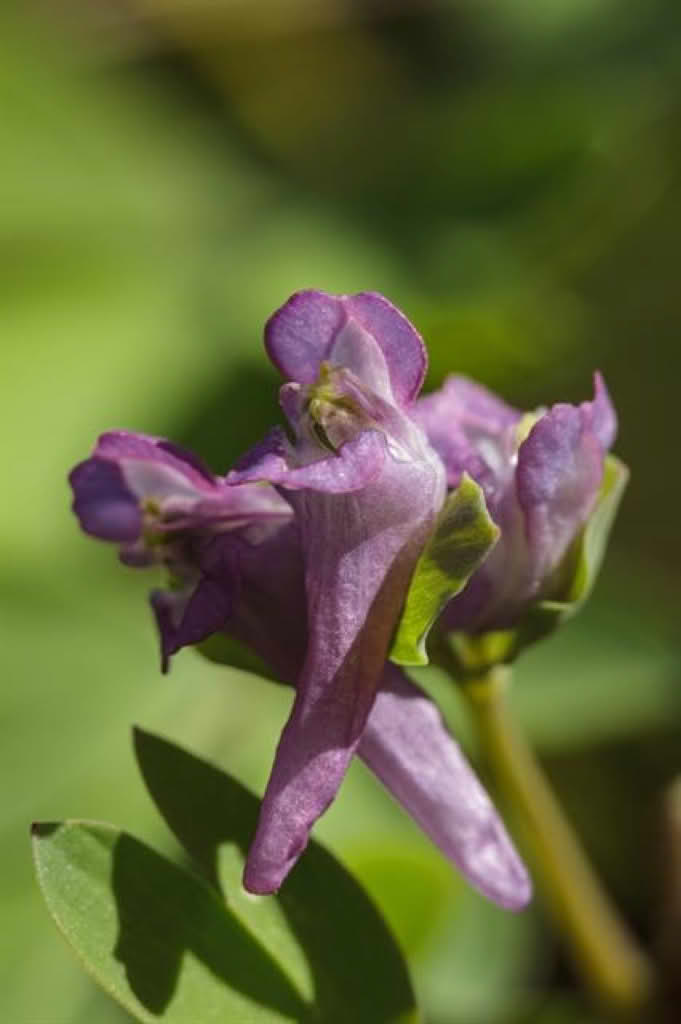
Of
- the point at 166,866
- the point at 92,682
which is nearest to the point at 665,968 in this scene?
the point at 166,866

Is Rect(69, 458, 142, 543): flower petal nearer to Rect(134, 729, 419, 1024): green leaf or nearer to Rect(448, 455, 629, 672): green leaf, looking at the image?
Rect(134, 729, 419, 1024): green leaf

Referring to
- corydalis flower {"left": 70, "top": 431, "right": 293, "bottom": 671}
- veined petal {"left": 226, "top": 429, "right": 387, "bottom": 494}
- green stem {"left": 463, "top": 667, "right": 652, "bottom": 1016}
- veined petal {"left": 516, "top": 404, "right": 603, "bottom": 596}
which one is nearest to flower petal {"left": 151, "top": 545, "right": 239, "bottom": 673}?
corydalis flower {"left": 70, "top": 431, "right": 293, "bottom": 671}

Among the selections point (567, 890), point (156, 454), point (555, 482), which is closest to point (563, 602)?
point (555, 482)

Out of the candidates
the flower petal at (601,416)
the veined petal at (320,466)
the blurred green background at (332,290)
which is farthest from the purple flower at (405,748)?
the blurred green background at (332,290)

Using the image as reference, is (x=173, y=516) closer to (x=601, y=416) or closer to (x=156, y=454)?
(x=156, y=454)

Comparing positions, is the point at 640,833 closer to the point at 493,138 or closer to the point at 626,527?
the point at 626,527

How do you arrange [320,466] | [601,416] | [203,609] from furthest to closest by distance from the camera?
[601,416] → [203,609] → [320,466]
